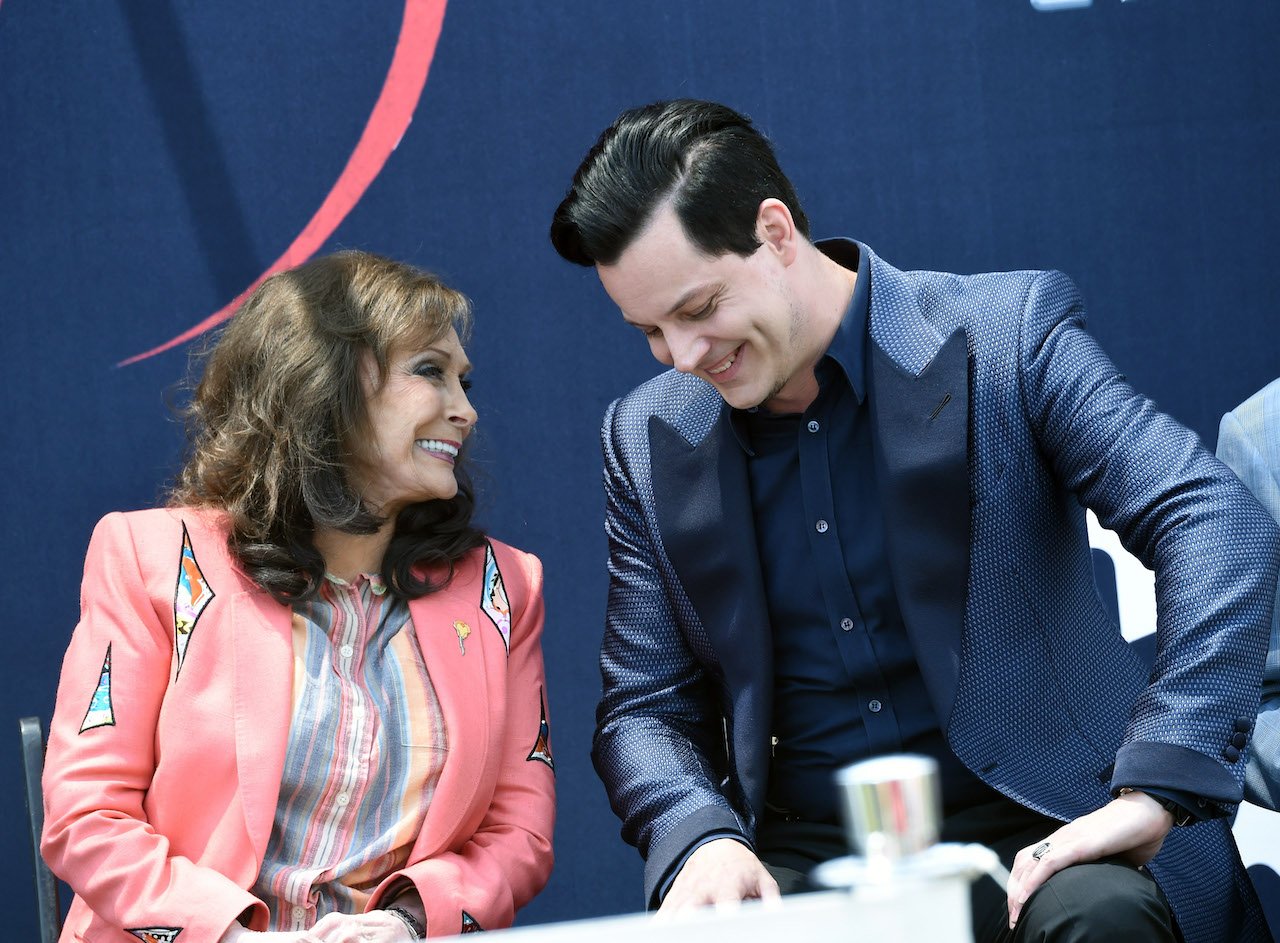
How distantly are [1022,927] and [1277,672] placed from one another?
64 cm

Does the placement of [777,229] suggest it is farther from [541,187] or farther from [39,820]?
[39,820]

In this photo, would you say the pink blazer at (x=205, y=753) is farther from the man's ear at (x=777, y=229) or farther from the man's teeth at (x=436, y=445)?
the man's ear at (x=777, y=229)

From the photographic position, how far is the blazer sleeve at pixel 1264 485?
1.88 m

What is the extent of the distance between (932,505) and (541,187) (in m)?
1.04

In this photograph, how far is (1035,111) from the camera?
2561 mm

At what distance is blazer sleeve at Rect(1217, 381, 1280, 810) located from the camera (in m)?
1.88

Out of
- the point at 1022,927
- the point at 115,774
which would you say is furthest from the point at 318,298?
the point at 1022,927

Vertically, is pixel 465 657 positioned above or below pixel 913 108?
below

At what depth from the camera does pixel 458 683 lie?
1.99 metres

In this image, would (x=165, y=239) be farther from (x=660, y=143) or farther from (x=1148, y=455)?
(x=1148, y=455)

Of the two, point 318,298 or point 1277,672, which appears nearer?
point 1277,672

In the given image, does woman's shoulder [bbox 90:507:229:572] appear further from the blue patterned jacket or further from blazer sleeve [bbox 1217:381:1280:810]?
blazer sleeve [bbox 1217:381:1280:810]

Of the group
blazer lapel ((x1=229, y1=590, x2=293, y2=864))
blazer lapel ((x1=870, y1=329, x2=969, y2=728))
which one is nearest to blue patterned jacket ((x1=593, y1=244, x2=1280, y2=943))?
blazer lapel ((x1=870, y1=329, x2=969, y2=728))

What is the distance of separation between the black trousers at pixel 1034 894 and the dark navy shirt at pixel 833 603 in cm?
3
